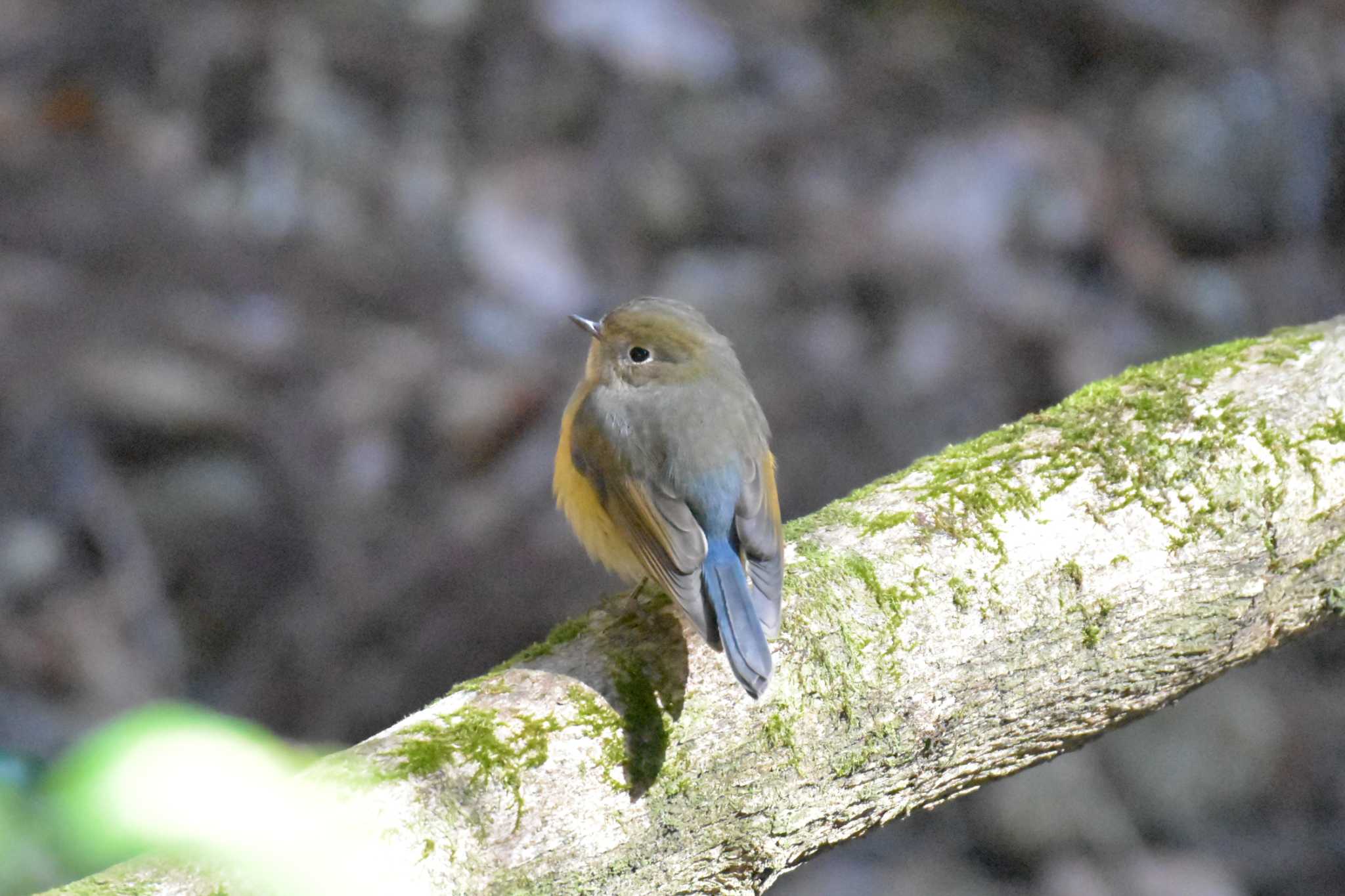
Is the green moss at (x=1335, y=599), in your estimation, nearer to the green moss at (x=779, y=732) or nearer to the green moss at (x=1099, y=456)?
the green moss at (x=1099, y=456)

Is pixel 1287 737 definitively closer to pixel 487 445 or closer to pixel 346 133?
pixel 487 445

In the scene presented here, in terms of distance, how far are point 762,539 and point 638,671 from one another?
391 millimetres

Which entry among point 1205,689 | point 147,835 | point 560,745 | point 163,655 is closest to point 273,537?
point 163,655

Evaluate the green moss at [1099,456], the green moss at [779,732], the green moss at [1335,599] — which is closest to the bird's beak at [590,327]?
the green moss at [1099,456]

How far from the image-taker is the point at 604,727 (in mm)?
2215

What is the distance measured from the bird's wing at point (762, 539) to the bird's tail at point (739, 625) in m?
0.03

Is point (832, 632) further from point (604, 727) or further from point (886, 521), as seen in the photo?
point (604, 727)

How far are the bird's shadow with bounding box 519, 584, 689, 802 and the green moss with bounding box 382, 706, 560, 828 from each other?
0.13 m

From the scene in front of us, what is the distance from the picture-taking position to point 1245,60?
6039 millimetres

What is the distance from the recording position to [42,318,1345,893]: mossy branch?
2.12 metres

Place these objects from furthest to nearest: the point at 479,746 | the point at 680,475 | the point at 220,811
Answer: the point at 680,475 → the point at 479,746 → the point at 220,811

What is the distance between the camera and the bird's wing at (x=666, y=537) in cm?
241

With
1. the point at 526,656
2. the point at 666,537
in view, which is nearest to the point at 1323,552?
the point at 666,537

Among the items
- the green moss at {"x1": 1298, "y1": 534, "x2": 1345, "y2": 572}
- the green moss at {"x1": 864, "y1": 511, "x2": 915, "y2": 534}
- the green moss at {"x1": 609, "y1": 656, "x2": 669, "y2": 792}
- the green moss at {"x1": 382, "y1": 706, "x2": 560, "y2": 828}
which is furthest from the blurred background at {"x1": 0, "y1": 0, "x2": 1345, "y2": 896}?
the green moss at {"x1": 382, "y1": 706, "x2": 560, "y2": 828}
